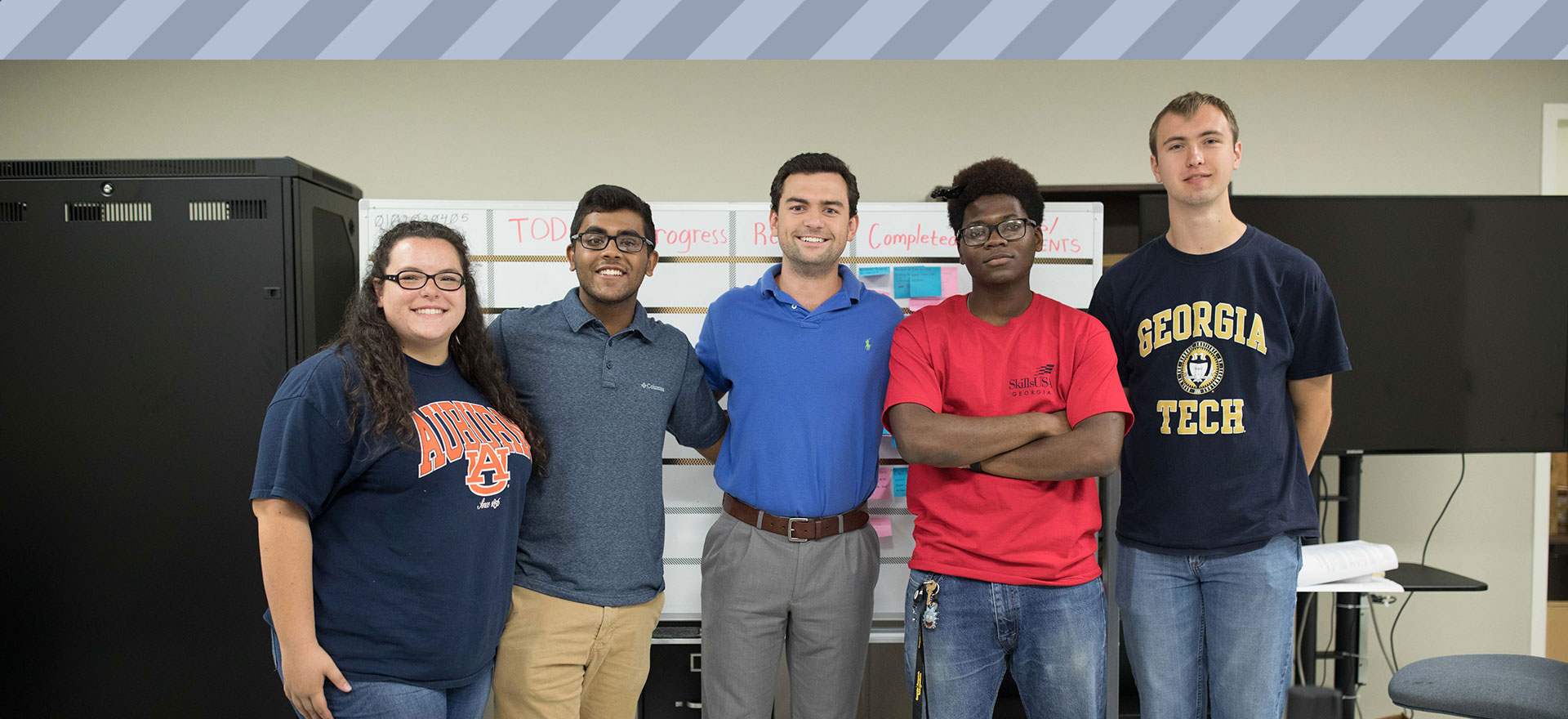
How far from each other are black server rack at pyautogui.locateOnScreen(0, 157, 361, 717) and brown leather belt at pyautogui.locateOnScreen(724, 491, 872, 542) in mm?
1326

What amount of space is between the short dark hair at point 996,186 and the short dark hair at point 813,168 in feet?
0.94

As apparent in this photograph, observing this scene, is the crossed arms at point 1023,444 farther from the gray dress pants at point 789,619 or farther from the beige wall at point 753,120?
the beige wall at point 753,120

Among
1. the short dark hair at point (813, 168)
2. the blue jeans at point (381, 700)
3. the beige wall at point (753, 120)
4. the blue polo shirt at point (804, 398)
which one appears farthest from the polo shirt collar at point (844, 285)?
the beige wall at point (753, 120)

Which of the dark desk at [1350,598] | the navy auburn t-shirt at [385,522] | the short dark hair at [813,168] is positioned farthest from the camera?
the dark desk at [1350,598]

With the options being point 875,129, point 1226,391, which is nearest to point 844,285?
point 1226,391

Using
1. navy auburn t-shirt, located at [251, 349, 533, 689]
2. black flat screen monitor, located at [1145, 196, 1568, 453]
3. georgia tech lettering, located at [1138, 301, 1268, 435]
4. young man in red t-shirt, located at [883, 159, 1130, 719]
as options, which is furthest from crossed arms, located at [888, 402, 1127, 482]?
black flat screen monitor, located at [1145, 196, 1568, 453]

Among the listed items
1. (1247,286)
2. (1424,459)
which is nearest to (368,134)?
(1247,286)

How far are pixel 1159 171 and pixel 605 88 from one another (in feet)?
7.43

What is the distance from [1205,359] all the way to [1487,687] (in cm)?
88

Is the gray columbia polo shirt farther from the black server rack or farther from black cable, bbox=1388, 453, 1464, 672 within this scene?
black cable, bbox=1388, 453, 1464, 672

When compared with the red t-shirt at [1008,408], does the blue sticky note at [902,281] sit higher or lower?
higher

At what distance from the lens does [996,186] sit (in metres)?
1.71

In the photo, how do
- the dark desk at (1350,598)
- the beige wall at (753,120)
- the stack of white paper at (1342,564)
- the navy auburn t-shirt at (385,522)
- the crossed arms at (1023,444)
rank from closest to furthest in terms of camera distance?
the navy auburn t-shirt at (385,522)
the crossed arms at (1023,444)
the stack of white paper at (1342,564)
the dark desk at (1350,598)
the beige wall at (753,120)

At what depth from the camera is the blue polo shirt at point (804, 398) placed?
185 centimetres
